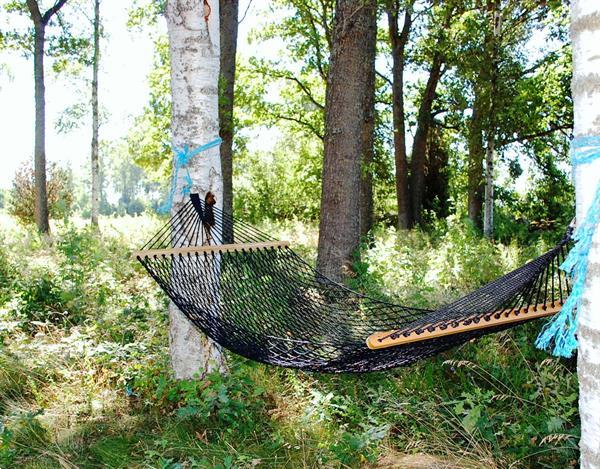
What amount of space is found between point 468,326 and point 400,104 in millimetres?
7695

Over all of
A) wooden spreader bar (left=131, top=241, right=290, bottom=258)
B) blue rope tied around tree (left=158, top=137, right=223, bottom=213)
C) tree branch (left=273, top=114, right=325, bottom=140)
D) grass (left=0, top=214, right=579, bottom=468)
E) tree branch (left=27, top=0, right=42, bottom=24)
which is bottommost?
grass (left=0, top=214, right=579, bottom=468)

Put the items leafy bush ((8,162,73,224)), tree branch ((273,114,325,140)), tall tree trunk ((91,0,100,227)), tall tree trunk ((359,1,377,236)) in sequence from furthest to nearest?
tree branch ((273,114,325,140)) < leafy bush ((8,162,73,224)) < tall tree trunk ((91,0,100,227)) < tall tree trunk ((359,1,377,236))

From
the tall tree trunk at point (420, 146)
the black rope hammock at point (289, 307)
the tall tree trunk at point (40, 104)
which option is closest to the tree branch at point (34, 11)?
the tall tree trunk at point (40, 104)

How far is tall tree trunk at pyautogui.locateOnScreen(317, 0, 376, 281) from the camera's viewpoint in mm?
4453

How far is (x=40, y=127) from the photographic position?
782 centimetres

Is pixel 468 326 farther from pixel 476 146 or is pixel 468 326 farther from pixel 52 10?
pixel 52 10

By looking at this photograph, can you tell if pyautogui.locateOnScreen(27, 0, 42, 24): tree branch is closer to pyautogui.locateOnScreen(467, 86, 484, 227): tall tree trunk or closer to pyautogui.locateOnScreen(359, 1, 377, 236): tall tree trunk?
pyautogui.locateOnScreen(359, 1, 377, 236): tall tree trunk

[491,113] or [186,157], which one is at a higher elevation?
[491,113]

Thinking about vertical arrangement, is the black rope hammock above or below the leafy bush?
below

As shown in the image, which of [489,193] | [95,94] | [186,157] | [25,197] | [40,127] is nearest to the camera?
[186,157]

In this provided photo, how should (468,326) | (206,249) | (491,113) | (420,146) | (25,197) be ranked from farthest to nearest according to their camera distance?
(25,197)
(420,146)
(491,113)
(206,249)
(468,326)

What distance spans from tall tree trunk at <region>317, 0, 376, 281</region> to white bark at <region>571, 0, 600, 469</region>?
3279mm

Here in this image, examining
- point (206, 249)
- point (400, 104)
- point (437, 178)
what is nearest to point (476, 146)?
point (400, 104)

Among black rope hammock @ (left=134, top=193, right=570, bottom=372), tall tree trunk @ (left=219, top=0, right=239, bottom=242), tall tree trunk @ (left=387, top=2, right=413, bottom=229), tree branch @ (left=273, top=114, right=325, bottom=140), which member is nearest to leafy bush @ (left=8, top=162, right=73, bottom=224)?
tree branch @ (left=273, top=114, right=325, bottom=140)
